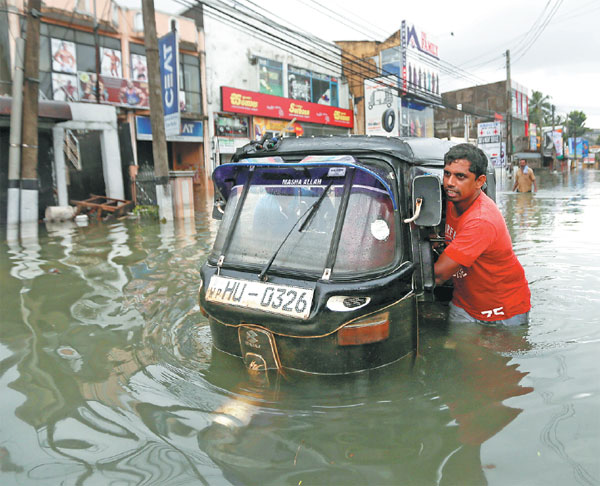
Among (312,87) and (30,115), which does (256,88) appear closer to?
(312,87)

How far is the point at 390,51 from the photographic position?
34531mm

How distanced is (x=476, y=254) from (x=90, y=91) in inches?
751

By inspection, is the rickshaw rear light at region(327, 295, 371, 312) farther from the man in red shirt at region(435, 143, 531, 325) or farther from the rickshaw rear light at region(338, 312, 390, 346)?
the man in red shirt at region(435, 143, 531, 325)

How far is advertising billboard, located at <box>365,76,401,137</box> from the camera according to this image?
32719 millimetres

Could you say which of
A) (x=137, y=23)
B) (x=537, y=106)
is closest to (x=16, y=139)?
(x=137, y=23)

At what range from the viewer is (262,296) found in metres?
3.16

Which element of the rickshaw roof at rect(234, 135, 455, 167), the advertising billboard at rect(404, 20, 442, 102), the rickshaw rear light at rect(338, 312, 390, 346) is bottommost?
the rickshaw rear light at rect(338, 312, 390, 346)

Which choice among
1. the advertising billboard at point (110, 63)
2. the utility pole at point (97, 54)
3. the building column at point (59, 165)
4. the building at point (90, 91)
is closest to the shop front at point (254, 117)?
the building at point (90, 91)

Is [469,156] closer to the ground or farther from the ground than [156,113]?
closer to the ground

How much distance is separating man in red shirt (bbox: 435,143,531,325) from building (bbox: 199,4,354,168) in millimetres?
19276

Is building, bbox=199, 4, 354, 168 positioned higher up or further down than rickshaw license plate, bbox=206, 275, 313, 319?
higher up

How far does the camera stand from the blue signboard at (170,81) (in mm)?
15672

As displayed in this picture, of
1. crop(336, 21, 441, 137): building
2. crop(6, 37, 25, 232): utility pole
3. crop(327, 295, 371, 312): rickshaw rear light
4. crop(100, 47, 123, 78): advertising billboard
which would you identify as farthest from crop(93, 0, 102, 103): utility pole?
crop(327, 295, 371, 312): rickshaw rear light

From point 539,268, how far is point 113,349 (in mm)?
6014
